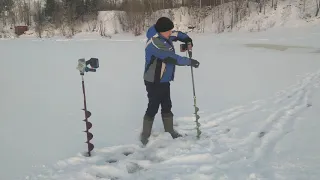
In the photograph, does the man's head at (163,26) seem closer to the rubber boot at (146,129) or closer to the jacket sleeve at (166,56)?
the jacket sleeve at (166,56)

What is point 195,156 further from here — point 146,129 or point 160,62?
point 160,62

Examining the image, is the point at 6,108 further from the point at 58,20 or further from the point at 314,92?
the point at 58,20

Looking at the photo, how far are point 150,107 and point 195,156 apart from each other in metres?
0.98

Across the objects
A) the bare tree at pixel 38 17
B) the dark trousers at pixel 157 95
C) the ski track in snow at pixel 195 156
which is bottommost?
the ski track in snow at pixel 195 156

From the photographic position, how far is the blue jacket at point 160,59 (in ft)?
14.1

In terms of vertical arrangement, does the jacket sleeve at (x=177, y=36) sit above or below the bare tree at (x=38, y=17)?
below

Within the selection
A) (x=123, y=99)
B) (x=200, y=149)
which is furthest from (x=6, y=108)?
(x=200, y=149)

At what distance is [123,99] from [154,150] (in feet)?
10.4

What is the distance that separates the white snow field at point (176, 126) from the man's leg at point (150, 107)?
0.42 ft

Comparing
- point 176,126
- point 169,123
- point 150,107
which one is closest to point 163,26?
point 150,107

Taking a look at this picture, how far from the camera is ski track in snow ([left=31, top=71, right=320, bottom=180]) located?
374 cm

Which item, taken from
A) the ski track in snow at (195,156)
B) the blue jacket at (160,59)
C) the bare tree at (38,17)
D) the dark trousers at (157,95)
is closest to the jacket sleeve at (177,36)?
the blue jacket at (160,59)

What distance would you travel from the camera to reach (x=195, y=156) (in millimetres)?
4129

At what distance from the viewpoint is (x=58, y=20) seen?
1494 inches
